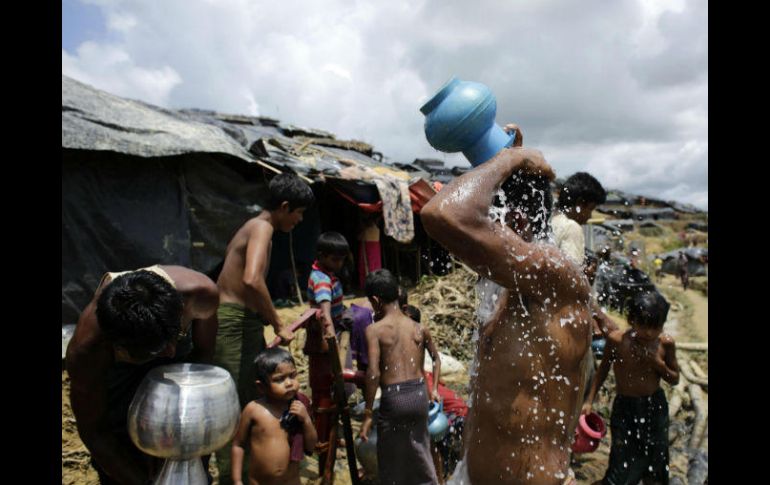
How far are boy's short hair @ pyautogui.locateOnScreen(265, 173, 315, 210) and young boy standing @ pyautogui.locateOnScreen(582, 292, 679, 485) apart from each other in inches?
103

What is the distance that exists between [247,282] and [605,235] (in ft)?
58.2

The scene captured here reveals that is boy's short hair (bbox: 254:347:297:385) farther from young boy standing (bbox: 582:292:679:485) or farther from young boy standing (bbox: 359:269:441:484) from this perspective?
young boy standing (bbox: 582:292:679:485)

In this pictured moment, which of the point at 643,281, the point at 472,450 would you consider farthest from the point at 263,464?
the point at 643,281

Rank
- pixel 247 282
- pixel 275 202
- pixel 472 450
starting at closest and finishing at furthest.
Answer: pixel 472 450 < pixel 247 282 < pixel 275 202

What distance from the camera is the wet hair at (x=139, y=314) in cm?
166

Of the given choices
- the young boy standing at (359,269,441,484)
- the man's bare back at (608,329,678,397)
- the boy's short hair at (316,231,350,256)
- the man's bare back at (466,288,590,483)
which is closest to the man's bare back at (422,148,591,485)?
the man's bare back at (466,288,590,483)

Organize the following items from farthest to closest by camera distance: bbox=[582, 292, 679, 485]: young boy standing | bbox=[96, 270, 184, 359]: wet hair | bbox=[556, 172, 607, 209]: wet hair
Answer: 1. bbox=[556, 172, 607, 209]: wet hair
2. bbox=[582, 292, 679, 485]: young boy standing
3. bbox=[96, 270, 184, 359]: wet hair

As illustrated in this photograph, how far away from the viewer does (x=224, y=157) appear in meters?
8.14

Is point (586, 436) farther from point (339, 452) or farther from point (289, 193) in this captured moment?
point (289, 193)

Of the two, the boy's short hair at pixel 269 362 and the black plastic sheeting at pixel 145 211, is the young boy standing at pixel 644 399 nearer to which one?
the boy's short hair at pixel 269 362

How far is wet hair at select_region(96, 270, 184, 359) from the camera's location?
166 cm

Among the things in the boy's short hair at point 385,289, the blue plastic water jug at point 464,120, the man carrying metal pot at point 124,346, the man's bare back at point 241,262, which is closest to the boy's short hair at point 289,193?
the man's bare back at point 241,262

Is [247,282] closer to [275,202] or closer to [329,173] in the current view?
[275,202]

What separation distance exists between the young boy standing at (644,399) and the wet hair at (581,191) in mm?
837
